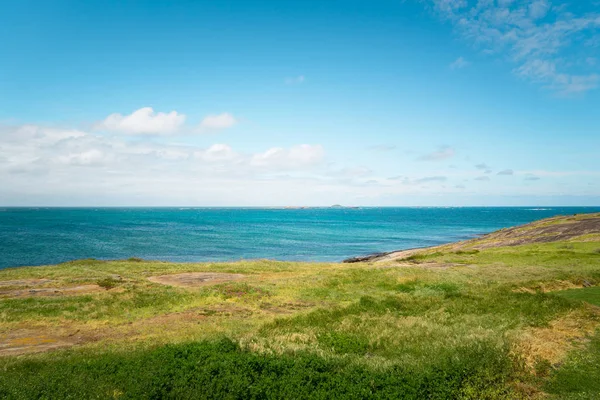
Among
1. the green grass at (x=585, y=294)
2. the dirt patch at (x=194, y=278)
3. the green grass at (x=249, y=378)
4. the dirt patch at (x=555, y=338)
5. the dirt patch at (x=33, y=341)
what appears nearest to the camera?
the green grass at (x=249, y=378)

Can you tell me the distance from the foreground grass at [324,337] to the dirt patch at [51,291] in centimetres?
195

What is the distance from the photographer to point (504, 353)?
569 inches

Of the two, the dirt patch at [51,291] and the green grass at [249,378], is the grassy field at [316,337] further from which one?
the dirt patch at [51,291]

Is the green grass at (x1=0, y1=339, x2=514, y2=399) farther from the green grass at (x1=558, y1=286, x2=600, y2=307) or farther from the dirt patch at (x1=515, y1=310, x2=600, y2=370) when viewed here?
the green grass at (x1=558, y1=286, x2=600, y2=307)

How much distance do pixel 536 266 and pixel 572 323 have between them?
21257 millimetres

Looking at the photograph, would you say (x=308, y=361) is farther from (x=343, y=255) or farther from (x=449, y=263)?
(x=343, y=255)

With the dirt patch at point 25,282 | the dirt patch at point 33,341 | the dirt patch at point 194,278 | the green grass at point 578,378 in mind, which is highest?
the green grass at point 578,378

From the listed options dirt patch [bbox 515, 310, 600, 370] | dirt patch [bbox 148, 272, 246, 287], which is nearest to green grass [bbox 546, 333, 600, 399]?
dirt patch [bbox 515, 310, 600, 370]

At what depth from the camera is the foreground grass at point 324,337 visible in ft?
39.6

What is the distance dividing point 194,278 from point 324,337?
2533 cm

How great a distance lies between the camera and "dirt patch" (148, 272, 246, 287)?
36.8 m

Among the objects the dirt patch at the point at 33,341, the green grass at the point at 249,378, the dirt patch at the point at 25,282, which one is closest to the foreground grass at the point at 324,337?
the green grass at the point at 249,378

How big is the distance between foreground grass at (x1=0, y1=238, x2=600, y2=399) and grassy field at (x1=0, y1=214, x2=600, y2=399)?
73mm

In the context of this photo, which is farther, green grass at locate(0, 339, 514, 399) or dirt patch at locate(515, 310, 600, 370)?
dirt patch at locate(515, 310, 600, 370)
